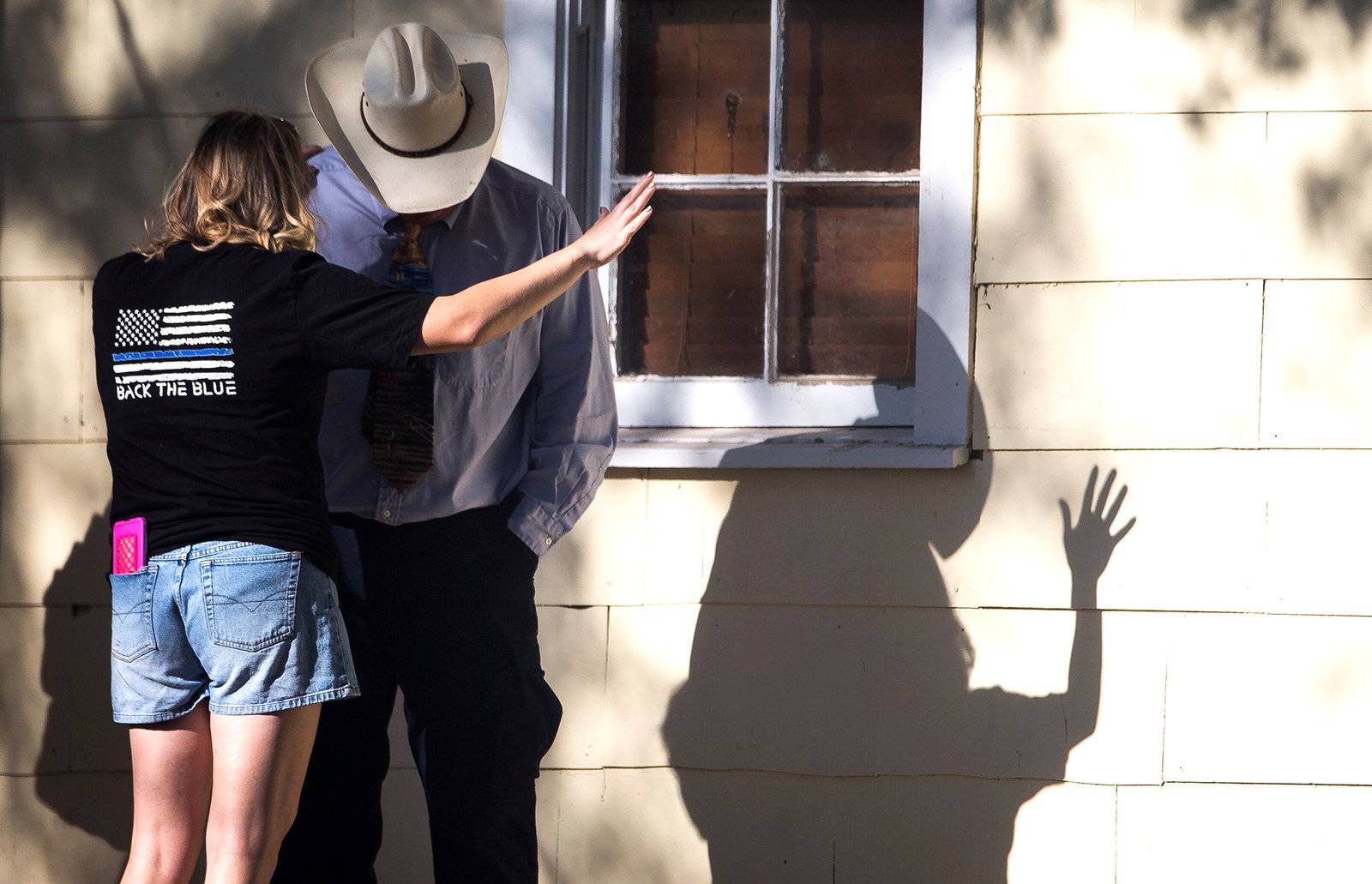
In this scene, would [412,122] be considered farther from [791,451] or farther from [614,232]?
[791,451]

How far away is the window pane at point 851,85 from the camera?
11.7 ft

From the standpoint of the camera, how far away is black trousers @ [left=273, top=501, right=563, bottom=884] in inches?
110

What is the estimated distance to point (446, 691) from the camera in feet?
9.20

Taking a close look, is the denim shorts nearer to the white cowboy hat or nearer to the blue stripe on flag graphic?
the blue stripe on flag graphic

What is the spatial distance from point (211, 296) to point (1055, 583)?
2059mm

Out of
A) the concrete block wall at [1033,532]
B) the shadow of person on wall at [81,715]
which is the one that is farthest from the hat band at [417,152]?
the shadow of person on wall at [81,715]

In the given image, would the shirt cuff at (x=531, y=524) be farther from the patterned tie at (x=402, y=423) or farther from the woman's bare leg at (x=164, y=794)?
the woman's bare leg at (x=164, y=794)

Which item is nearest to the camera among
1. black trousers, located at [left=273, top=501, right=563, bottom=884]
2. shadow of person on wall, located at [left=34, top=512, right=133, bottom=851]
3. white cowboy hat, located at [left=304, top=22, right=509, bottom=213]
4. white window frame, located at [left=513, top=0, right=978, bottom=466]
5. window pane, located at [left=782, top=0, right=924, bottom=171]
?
white cowboy hat, located at [left=304, top=22, right=509, bottom=213]

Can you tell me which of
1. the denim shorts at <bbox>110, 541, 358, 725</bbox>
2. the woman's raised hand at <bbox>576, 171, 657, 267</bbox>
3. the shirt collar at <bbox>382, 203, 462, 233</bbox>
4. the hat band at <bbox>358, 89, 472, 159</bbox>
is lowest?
the denim shorts at <bbox>110, 541, 358, 725</bbox>

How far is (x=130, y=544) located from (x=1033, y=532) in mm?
2044

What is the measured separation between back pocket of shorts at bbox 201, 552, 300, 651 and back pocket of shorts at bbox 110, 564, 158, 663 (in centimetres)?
11

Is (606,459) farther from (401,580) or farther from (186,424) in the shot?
(186,424)

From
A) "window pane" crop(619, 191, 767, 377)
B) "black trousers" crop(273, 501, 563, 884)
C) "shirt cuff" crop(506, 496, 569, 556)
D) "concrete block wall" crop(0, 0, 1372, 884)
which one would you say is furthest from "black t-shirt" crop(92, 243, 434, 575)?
"window pane" crop(619, 191, 767, 377)

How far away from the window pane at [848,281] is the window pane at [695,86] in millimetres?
202
